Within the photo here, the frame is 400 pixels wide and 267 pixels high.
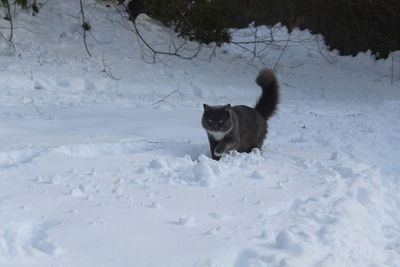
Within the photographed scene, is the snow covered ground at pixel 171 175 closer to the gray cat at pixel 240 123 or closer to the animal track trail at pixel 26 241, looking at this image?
the animal track trail at pixel 26 241

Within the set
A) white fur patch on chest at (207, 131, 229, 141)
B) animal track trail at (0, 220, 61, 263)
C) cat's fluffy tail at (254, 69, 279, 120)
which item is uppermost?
cat's fluffy tail at (254, 69, 279, 120)

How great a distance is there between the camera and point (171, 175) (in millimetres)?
4254

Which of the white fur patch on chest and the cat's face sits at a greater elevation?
the cat's face

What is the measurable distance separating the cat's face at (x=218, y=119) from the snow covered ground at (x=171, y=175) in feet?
1.13

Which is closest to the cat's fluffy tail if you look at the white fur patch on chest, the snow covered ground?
the snow covered ground

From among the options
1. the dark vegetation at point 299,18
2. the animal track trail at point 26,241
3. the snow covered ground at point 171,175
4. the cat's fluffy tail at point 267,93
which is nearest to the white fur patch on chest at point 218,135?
the snow covered ground at point 171,175

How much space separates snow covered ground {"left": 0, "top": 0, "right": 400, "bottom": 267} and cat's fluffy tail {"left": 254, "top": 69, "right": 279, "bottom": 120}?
0.41 meters

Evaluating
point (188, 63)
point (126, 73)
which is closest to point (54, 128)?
point (126, 73)

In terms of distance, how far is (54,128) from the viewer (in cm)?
587

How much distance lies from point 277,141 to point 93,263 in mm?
4099

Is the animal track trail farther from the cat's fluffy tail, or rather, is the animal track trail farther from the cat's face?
the cat's fluffy tail

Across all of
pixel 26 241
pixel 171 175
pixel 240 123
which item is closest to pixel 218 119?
pixel 240 123

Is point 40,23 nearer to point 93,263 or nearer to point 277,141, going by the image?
point 277,141

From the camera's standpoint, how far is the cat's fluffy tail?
6.18 meters
